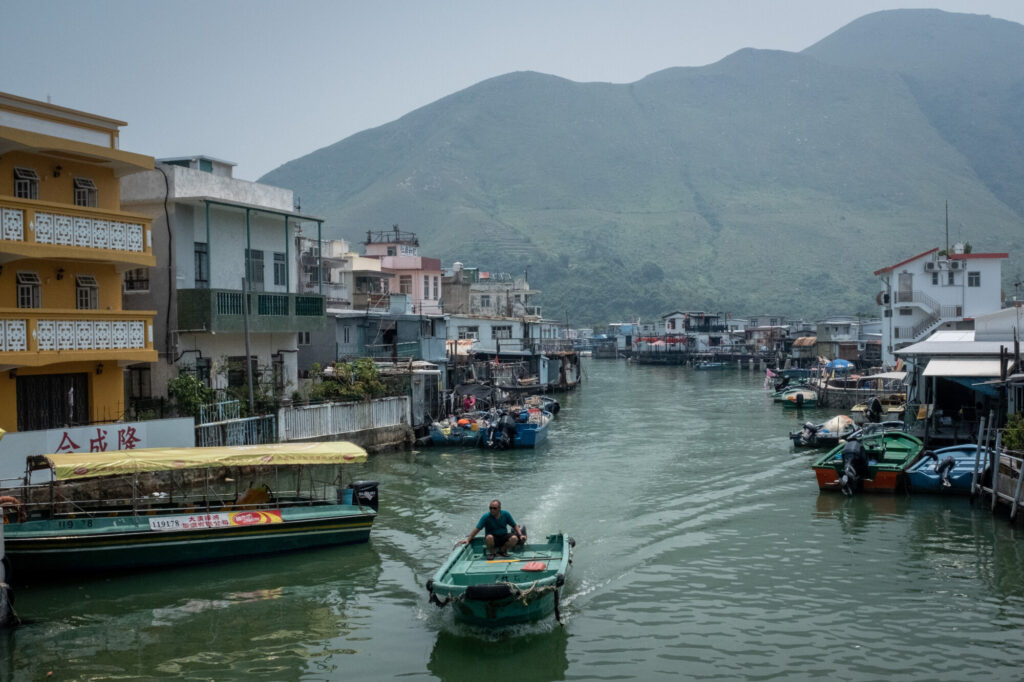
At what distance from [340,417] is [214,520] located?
562 inches

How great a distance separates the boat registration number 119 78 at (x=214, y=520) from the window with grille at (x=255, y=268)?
1583cm

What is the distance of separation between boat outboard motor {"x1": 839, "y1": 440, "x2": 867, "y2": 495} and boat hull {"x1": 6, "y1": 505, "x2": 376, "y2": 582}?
1395 cm

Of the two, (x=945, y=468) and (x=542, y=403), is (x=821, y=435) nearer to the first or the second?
(x=945, y=468)

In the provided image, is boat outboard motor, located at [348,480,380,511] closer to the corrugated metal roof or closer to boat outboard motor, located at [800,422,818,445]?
the corrugated metal roof

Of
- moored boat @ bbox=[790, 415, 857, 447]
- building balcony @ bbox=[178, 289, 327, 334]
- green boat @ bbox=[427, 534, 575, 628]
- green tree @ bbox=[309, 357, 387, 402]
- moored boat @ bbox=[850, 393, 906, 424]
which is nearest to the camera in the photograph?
green boat @ bbox=[427, 534, 575, 628]

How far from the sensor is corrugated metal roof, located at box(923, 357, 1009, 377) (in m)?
30.2

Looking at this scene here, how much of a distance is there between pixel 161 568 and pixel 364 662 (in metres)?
6.60

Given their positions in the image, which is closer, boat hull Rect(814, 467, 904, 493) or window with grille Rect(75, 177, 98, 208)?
window with grille Rect(75, 177, 98, 208)

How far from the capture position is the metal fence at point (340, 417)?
31.7m

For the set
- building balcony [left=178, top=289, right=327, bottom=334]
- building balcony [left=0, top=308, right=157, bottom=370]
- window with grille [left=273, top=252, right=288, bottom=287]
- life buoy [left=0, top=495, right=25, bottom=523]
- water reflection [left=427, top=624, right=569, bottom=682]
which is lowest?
water reflection [left=427, top=624, right=569, bottom=682]

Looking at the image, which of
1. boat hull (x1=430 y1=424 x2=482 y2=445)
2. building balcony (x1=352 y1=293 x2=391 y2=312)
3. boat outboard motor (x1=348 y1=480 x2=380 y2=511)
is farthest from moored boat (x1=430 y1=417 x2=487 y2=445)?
building balcony (x1=352 y1=293 x2=391 y2=312)

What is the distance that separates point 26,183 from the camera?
25.0 m


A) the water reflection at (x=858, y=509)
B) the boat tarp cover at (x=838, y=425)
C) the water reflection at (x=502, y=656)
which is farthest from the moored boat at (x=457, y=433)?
the water reflection at (x=502, y=656)

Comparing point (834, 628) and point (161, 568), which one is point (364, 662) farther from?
point (834, 628)
